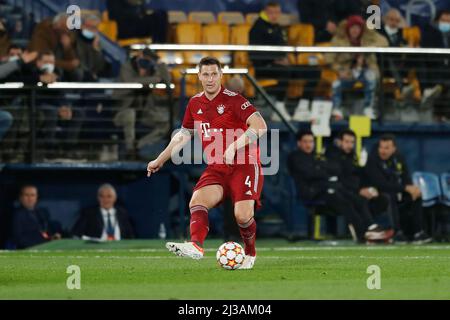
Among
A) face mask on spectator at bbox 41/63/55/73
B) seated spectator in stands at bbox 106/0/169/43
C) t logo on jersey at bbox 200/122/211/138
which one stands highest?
seated spectator in stands at bbox 106/0/169/43

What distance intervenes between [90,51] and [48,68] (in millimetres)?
998

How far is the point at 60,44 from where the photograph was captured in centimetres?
2017

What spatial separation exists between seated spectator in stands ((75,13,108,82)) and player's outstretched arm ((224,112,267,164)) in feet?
27.4

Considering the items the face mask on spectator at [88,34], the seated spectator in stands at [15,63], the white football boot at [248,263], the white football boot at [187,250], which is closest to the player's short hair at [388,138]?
the face mask on spectator at [88,34]

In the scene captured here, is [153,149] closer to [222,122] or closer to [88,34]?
[88,34]

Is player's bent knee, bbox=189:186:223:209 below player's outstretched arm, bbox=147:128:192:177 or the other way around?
below

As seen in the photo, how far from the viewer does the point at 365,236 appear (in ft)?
61.5

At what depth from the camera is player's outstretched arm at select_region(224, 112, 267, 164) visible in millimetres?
11906

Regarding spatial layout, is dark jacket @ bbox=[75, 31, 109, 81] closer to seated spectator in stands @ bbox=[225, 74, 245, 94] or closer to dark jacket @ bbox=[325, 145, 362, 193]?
seated spectator in stands @ bbox=[225, 74, 245, 94]

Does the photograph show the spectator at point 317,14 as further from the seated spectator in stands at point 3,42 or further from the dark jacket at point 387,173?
the seated spectator in stands at point 3,42

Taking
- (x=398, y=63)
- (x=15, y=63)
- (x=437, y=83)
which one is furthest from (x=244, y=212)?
(x=398, y=63)

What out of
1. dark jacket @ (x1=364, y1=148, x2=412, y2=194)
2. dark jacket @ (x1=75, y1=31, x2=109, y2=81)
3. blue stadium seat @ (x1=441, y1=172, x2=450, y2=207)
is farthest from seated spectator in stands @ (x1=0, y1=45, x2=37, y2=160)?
blue stadium seat @ (x1=441, y1=172, x2=450, y2=207)
